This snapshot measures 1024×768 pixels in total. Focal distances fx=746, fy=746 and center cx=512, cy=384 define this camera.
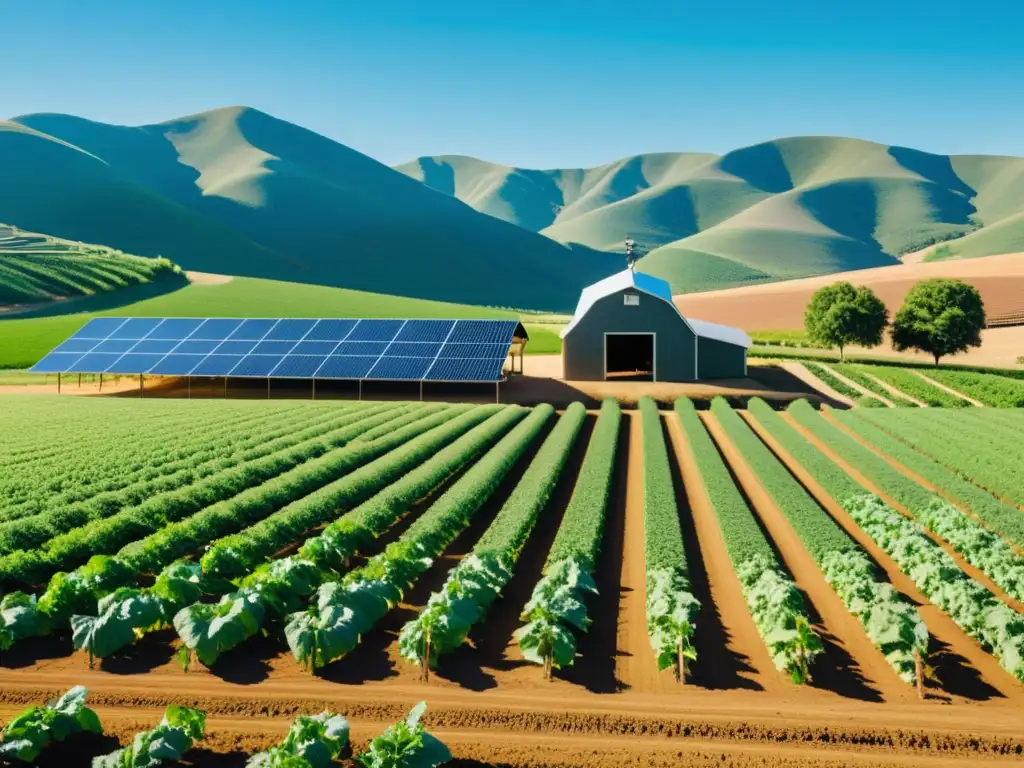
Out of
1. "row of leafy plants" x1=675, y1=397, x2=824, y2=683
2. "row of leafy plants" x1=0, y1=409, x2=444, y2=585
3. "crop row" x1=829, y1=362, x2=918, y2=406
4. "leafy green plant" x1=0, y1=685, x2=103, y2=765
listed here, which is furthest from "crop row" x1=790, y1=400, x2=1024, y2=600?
"crop row" x1=829, y1=362, x2=918, y2=406

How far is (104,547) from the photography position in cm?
1510

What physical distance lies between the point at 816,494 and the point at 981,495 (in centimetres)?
398

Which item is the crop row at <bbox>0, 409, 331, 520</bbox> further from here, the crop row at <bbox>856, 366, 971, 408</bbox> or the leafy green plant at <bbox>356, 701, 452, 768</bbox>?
the crop row at <bbox>856, 366, 971, 408</bbox>

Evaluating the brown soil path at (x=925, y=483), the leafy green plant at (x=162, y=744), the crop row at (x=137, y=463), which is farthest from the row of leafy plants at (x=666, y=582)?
the crop row at (x=137, y=463)

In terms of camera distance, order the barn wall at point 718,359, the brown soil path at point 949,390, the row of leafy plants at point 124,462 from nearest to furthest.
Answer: the row of leafy plants at point 124,462 → the brown soil path at point 949,390 → the barn wall at point 718,359

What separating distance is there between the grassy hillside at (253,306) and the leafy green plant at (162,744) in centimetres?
5729

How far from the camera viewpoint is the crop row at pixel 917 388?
43.1 m

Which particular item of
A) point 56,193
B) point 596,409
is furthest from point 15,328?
point 56,193

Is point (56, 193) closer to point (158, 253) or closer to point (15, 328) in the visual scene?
point (158, 253)

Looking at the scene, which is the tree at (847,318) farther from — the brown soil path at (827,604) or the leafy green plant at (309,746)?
the leafy green plant at (309,746)

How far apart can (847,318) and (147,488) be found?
52.2 metres

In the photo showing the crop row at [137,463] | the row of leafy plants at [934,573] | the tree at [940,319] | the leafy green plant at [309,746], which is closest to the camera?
the leafy green plant at [309,746]

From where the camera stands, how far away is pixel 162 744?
8.19m

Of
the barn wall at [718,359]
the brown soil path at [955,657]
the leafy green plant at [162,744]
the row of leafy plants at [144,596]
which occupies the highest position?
the barn wall at [718,359]
